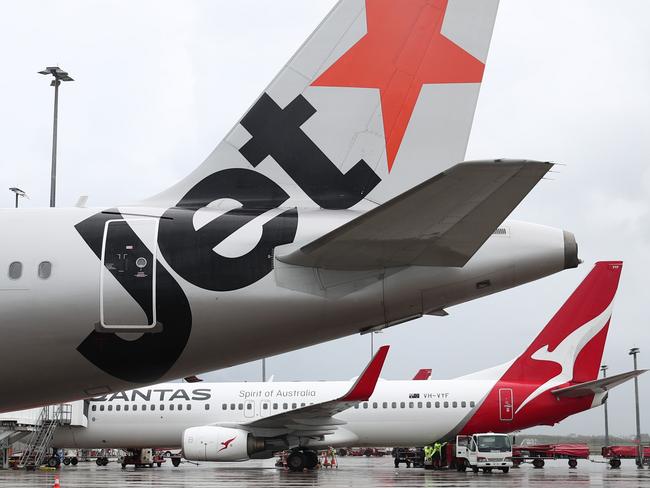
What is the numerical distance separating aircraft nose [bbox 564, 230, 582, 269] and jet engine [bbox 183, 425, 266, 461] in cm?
1822

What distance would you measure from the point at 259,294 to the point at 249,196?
1276mm

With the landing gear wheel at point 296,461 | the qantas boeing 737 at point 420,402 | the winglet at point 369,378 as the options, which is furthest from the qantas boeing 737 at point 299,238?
the qantas boeing 737 at point 420,402

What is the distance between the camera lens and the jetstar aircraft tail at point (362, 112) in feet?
23.4

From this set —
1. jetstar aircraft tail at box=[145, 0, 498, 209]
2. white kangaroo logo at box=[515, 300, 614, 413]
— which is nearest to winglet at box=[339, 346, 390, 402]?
white kangaroo logo at box=[515, 300, 614, 413]

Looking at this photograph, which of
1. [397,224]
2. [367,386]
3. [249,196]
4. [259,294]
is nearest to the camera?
[397,224]

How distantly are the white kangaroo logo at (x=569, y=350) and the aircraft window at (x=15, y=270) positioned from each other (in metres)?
22.5

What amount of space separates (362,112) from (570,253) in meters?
2.21

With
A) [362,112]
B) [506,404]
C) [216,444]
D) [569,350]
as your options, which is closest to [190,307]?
[362,112]

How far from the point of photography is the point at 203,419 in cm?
2688

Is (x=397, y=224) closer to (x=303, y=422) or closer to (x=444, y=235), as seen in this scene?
(x=444, y=235)

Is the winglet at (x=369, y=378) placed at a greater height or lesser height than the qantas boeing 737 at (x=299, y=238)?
lesser

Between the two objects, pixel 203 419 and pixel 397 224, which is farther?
pixel 203 419

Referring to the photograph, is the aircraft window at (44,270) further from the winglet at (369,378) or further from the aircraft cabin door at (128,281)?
the winglet at (369,378)

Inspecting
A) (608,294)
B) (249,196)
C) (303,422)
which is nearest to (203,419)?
(303,422)
